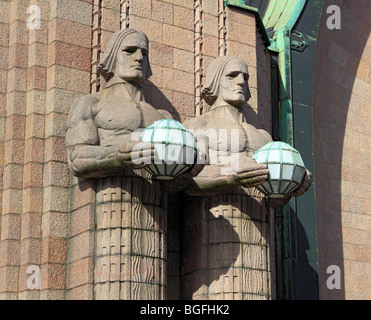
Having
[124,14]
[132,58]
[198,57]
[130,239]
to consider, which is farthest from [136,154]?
[198,57]

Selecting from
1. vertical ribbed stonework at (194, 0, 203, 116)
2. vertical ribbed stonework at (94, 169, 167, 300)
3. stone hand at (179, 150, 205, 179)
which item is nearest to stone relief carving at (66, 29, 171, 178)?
vertical ribbed stonework at (94, 169, 167, 300)

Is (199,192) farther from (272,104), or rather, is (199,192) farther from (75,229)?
(272,104)

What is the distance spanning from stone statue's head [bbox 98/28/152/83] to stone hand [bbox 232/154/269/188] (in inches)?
70.9

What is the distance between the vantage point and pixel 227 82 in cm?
1327

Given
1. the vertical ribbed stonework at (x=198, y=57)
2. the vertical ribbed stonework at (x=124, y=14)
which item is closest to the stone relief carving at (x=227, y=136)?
the vertical ribbed stonework at (x=198, y=57)

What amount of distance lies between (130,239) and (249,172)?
177 cm

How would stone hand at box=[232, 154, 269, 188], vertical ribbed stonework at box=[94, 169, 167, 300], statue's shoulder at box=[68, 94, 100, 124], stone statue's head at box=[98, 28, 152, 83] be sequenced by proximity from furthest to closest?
1. stone statue's head at box=[98, 28, 152, 83]
2. statue's shoulder at box=[68, 94, 100, 124]
3. stone hand at box=[232, 154, 269, 188]
4. vertical ribbed stonework at box=[94, 169, 167, 300]

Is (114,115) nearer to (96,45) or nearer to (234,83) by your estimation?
(96,45)

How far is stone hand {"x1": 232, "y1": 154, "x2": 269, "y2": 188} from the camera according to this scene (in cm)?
1198

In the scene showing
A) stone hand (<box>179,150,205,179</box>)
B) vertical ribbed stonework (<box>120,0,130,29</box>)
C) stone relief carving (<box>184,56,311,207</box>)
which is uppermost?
vertical ribbed stonework (<box>120,0,130,29</box>)

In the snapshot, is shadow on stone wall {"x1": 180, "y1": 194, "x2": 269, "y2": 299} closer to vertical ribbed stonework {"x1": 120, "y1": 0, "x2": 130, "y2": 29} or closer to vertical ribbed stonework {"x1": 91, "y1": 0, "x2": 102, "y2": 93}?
vertical ribbed stonework {"x1": 91, "y1": 0, "x2": 102, "y2": 93}

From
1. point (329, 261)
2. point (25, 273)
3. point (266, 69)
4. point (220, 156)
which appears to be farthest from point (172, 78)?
point (329, 261)

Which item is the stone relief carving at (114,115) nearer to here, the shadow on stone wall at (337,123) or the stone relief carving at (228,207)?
the stone relief carving at (228,207)

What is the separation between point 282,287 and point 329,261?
5.44ft
